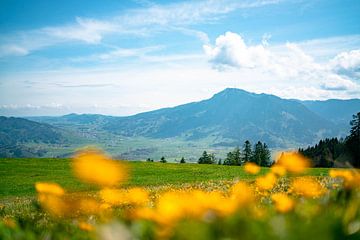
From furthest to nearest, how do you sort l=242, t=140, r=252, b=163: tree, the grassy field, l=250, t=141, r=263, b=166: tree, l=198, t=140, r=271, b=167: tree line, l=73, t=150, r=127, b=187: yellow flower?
l=242, t=140, r=252, b=163: tree
l=198, t=140, r=271, b=167: tree line
l=250, t=141, r=263, b=166: tree
the grassy field
l=73, t=150, r=127, b=187: yellow flower

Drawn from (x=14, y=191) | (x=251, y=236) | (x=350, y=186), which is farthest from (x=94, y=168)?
(x=14, y=191)

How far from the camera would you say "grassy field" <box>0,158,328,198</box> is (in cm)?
4122

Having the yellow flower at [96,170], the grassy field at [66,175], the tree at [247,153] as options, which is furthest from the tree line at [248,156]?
the yellow flower at [96,170]

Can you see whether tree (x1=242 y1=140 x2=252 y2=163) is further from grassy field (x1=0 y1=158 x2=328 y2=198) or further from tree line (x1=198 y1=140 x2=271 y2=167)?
grassy field (x1=0 y1=158 x2=328 y2=198)

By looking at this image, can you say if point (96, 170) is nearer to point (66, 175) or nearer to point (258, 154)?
point (66, 175)

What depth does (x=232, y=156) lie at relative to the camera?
125562 mm

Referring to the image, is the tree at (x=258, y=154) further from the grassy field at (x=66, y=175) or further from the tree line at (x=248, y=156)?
the grassy field at (x=66, y=175)

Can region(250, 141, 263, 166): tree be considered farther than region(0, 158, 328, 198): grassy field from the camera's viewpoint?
Yes

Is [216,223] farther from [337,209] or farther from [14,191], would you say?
[14,191]

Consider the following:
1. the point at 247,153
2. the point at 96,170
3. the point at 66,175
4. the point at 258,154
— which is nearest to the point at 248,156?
the point at 247,153

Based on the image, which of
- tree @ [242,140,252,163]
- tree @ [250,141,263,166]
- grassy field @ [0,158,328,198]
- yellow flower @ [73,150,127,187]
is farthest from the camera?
tree @ [242,140,252,163]

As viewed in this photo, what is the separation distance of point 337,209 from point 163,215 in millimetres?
1369

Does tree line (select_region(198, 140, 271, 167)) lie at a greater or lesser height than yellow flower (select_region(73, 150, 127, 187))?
lesser

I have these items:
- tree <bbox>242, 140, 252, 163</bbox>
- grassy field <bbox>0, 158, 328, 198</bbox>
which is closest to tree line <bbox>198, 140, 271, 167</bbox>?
tree <bbox>242, 140, 252, 163</bbox>
